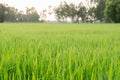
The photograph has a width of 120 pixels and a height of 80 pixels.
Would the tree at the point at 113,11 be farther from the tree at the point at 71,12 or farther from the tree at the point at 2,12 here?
the tree at the point at 2,12

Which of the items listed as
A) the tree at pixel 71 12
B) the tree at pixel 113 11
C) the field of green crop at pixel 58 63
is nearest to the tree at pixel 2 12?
the tree at pixel 71 12

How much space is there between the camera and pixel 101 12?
59281 millimetres

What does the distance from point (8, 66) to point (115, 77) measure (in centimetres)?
63

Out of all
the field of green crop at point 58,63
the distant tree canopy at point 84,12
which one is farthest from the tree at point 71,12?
the field of green crop at point 58,63

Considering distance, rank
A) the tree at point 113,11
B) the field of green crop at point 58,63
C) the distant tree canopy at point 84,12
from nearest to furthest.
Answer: the field of green crop at point 58,63 → the tree at point 113,11 → the distant tree canopy at point 84,12

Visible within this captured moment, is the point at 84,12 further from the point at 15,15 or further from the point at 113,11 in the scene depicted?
the point at 15,15

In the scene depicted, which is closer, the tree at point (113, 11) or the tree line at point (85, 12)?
the tree at point (113, 11)

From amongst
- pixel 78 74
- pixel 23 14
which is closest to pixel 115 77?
pixel 78 74

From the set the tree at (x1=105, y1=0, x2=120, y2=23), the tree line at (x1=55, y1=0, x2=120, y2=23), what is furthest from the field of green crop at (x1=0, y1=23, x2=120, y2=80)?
the tree line at (x1=55, y1=0, x2=120, y2=23)

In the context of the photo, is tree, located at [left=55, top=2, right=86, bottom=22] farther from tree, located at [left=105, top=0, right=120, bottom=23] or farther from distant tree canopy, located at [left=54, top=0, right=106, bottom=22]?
tree, located at [left=105, top=0, right=120, bottom=23]

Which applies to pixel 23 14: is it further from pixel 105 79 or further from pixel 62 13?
pixel 105 79

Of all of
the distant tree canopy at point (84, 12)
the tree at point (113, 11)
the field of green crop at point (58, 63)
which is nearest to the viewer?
the field of green crop at point (58, 63)

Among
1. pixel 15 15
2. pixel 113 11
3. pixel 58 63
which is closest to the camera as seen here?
pixel 58 63

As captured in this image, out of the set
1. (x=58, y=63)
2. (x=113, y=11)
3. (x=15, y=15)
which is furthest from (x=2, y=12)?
(x=58, y=63)
